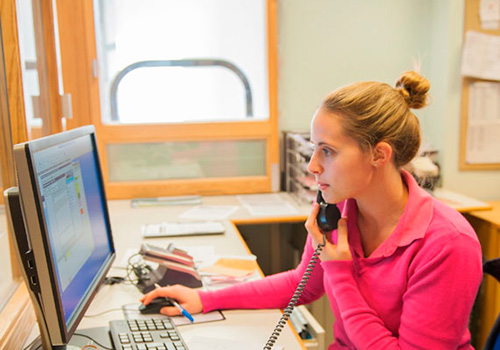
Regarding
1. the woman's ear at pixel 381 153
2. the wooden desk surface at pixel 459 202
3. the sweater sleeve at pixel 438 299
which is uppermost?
the woman's ear at pixel 381 153

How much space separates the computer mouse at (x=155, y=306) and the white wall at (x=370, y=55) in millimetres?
1750

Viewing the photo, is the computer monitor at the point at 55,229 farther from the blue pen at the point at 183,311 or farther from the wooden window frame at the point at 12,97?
the wooden window frame at the point at 12,97

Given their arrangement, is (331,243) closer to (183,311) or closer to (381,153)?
(381,153)

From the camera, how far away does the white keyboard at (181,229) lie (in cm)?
205

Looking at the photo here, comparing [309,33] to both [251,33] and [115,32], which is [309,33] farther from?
[115,32]

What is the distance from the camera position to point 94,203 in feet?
4.28

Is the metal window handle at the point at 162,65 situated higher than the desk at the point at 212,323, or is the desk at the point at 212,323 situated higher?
the metal window handle at the point at 162,65

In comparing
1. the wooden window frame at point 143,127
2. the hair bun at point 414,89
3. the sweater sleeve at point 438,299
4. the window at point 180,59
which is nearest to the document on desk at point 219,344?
the sweater sleeve at point 438,299

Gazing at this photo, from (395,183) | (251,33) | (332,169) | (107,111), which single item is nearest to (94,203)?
(332,169)

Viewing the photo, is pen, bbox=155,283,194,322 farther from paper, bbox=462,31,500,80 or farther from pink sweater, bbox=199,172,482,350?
paper, bbox=462,31,500,80

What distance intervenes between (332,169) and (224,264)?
63 centimetres

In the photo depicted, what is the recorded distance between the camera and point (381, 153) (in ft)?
3.86

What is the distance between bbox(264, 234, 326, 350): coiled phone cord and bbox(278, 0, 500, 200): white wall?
166 centimetres

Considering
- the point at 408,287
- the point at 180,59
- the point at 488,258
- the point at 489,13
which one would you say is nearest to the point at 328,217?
the point at 408,287
